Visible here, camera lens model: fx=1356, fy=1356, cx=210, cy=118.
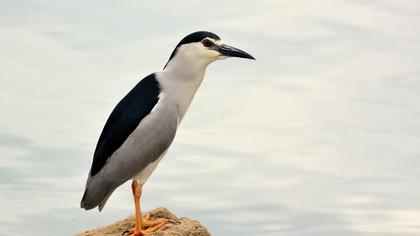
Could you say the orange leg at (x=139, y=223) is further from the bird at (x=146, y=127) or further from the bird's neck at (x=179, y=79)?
the bird's neck at (x=179, y=79)

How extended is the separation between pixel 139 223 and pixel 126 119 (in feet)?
4.44

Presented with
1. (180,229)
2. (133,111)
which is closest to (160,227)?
(180,229)

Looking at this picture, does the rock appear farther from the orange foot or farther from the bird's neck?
the bird's neck

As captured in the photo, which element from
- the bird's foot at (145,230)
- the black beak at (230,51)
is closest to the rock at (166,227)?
the bird's foot at (145,230)

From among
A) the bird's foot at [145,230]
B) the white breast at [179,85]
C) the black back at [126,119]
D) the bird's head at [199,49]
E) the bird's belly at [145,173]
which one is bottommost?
the bird's foot at [145,230]

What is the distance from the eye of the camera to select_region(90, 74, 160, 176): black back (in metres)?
17.5

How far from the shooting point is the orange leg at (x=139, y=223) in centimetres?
1738

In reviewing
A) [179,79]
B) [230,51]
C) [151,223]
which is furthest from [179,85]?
[151,223]

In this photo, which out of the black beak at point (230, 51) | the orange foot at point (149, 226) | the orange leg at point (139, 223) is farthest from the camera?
the black beak at point (230, 51)

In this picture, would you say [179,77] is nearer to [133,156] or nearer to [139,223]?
[133,156]

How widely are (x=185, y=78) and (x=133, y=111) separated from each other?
0.80 meters

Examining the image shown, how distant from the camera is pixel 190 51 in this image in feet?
57.5

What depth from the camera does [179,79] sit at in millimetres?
17641

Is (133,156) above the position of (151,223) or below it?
above
